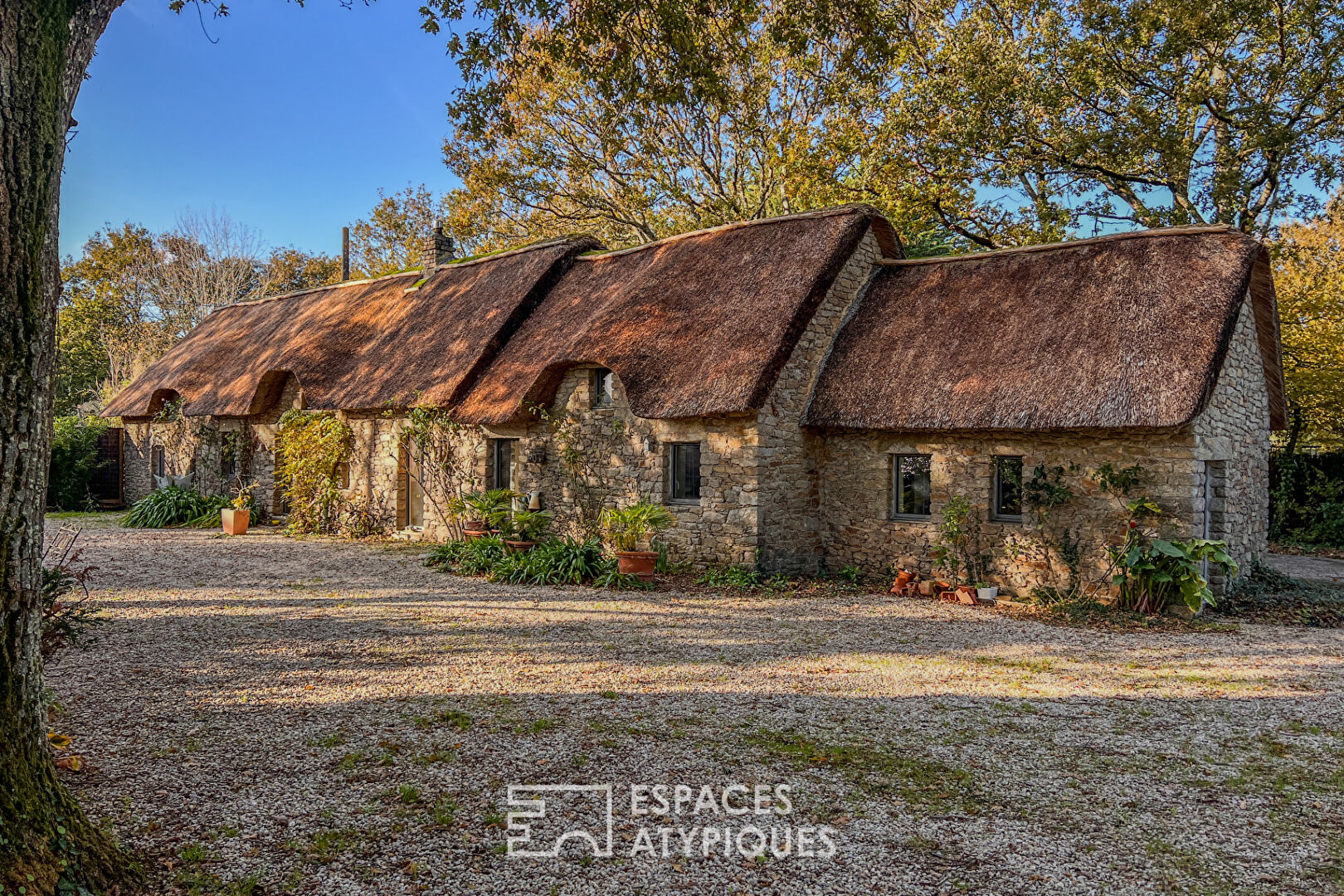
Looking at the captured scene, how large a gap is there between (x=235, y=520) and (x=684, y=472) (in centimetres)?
977

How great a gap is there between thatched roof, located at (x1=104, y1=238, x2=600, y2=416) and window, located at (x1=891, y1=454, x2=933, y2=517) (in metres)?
7.42

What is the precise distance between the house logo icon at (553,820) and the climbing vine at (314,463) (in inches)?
533

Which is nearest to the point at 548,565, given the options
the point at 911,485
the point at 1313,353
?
the point at 911,485

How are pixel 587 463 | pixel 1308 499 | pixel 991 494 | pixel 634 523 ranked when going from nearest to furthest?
pixel 991 494 < pixel 634 523 < pixel 587 463 < pixel 1308 499

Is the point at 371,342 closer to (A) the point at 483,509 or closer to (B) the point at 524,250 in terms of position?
(B) the point at 524,250

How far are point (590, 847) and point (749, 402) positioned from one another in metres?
7.53

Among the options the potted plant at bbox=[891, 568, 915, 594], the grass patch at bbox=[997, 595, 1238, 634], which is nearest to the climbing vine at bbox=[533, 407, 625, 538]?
the potted plant at bbox=[891, 568, 915, 594]

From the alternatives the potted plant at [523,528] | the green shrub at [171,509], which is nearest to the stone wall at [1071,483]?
the potted plant at [523,528]

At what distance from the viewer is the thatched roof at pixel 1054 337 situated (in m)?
9.80

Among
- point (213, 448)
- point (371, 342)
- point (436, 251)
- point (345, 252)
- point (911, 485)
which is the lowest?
point (911, 485)

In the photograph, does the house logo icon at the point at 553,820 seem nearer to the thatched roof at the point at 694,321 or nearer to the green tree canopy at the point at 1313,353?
the thatched roof at the point at 694,321

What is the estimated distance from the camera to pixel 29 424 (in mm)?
3189

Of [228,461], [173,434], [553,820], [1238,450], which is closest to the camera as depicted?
[553,820]

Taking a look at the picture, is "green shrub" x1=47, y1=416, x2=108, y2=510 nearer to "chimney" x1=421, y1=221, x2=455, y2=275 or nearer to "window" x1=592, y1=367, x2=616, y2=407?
"chimney" x1=421, y1=221, x2=455, y2=275
